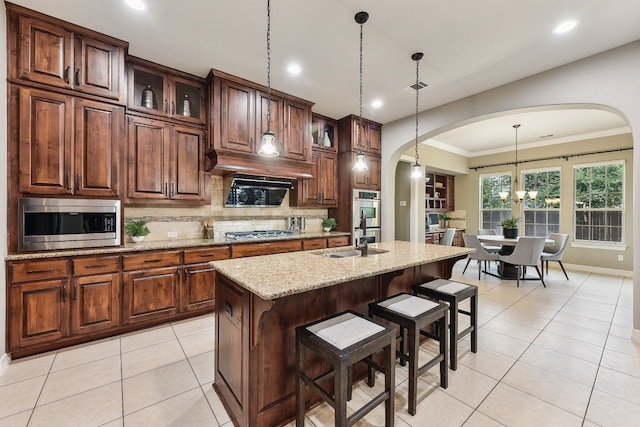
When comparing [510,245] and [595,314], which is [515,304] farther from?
[510,245]

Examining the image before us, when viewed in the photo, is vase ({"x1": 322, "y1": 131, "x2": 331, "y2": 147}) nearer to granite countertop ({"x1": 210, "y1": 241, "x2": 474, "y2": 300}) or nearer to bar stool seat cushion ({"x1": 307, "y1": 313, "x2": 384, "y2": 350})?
granite countertop ({"x1": 210, "y1": 241, "x2": 474, "y2": 300})

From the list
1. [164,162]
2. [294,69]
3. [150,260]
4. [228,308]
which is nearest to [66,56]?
[164,162]

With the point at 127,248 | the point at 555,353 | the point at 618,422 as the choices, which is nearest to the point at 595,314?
the point at 555,353

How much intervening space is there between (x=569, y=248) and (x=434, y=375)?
20.3ft

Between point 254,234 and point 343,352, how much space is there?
9.92ft

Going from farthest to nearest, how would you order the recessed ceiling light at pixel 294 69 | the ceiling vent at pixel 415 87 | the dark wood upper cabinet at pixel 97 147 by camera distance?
the ceiling vent at pixel 415 87, the recessed ceiling light at pixel 294 69, the dark wood upper cabinet at pixel 97 147

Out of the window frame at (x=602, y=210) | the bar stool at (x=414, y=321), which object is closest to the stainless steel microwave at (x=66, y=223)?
the bar stool at (x=414, y=321)

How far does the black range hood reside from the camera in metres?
3.88

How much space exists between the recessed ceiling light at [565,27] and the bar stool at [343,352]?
314cm

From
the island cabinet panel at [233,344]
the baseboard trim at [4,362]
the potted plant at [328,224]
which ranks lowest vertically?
the baseboard trim at [4,362]

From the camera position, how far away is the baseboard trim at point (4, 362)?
2141mm

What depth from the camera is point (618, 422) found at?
1657 millimetres

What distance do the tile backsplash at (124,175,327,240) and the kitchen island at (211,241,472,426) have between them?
210 centimetres

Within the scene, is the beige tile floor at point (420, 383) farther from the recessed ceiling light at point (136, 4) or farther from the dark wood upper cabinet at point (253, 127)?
the recessed ceiling light at point (136, 4)
